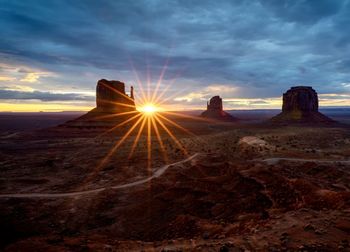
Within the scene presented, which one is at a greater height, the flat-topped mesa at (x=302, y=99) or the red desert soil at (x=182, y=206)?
the flat-topped mesa at (x=302, y=99)

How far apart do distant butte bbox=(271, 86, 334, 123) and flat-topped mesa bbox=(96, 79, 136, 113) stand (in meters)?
72.3

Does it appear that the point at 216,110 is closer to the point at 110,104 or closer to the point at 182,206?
the point at 110,104

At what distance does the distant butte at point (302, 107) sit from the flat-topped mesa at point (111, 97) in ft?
237

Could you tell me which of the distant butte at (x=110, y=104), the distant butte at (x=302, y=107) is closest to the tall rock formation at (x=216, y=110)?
the distant butte at (x=302, y=107)

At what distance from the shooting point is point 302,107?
11638cm

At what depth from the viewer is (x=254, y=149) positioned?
148ft

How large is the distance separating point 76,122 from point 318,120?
9853cm

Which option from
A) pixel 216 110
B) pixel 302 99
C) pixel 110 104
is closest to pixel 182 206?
pixel 110 104

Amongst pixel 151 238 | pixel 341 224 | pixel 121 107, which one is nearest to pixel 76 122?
pixel 121 107

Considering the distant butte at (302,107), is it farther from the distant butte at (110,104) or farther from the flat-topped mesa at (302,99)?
the distant butte at (110,104)

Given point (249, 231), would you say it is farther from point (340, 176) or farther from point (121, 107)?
point (121, 107)

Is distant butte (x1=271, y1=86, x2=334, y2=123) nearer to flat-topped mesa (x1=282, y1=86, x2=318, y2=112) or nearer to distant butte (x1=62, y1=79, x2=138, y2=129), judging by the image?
flat-topped mesa (x1=282, y1=86, x2=318, y2=112)

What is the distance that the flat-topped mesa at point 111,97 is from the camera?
9888 centimetres

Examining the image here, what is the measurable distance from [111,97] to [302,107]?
8439cm
